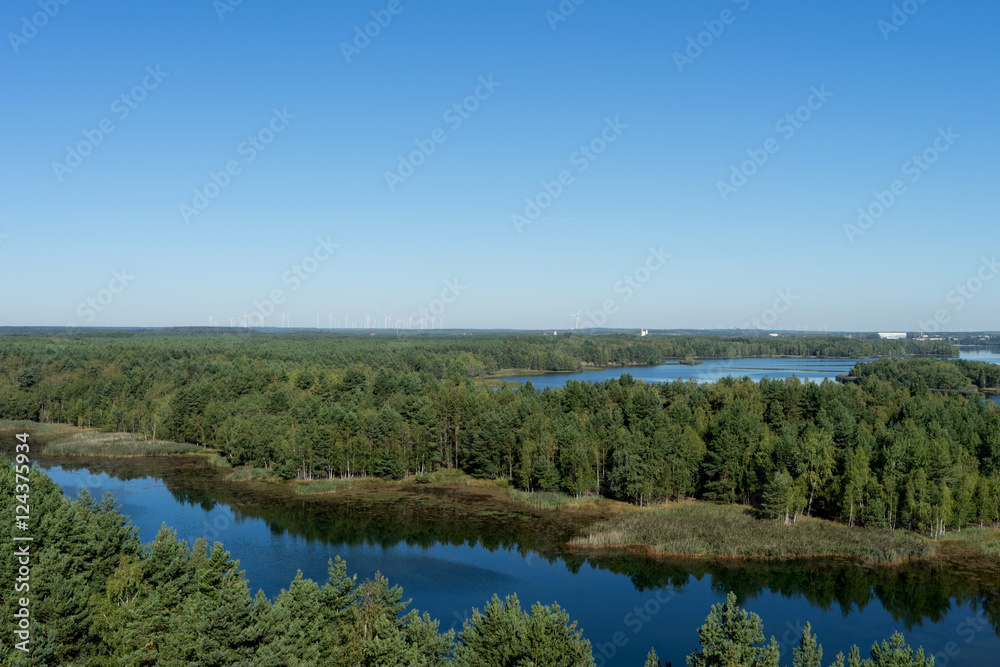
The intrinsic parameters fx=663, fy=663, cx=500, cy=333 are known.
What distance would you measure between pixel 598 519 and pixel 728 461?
11459 millimetres

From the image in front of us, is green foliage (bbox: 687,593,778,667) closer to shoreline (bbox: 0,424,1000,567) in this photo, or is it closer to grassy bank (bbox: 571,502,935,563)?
shoreline (bbox: 0,424,1000,567)

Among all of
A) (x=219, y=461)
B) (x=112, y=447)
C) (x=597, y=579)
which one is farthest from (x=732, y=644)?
(x=112, y=447)

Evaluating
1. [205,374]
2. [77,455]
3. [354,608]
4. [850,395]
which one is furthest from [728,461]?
[205,374]

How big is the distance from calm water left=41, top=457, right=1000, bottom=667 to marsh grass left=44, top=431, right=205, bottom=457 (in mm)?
23092

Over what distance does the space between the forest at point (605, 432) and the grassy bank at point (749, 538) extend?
2264 mm

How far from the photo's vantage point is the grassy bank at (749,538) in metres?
40.8

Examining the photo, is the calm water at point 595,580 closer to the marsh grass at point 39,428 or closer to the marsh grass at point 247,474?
the marsh grass at point 247,474

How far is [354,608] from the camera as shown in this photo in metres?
22.0

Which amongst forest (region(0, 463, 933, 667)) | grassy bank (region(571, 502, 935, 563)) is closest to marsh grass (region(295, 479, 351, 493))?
grassy bank (region(571, 502, 935, 563))

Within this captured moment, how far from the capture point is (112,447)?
7394 centimetres

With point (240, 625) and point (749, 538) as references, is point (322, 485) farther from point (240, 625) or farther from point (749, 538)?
point (240, 625)

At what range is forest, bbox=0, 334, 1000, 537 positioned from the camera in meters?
45.6

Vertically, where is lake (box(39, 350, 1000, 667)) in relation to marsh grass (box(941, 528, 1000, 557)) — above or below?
below

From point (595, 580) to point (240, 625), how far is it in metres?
24.3
